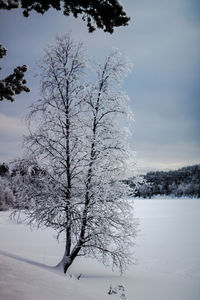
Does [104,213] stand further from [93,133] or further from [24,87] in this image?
[24,87]

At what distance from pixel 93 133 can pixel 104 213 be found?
319 cm

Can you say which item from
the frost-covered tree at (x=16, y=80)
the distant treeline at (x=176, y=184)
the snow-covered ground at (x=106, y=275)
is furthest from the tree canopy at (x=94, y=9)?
the distant treeline at (x=176, y=184)

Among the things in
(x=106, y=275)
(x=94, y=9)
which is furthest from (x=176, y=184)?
(x=94, y=9)

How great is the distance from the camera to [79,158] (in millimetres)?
9117

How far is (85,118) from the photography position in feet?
30.0

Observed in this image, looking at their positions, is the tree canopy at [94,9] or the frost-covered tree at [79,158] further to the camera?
the frost-covered tree at [79,158]

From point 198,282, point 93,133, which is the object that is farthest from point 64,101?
point 198,282

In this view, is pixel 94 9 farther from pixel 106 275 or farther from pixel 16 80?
pixel 106 275

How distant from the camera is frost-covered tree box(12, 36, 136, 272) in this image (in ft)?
28.6

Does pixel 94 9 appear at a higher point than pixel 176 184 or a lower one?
higher

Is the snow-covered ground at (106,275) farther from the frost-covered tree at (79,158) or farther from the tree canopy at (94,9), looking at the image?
the tree canopy at (94,9)

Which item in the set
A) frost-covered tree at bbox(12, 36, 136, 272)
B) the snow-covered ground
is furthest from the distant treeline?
frost-covered tree at bbox(12, 36, 136, 272)

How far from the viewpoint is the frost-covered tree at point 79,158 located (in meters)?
8.72

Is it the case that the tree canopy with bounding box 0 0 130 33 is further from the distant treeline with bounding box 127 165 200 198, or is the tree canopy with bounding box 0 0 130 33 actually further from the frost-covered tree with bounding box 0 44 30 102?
the distant treeline with bounding box 127 165 200 198
